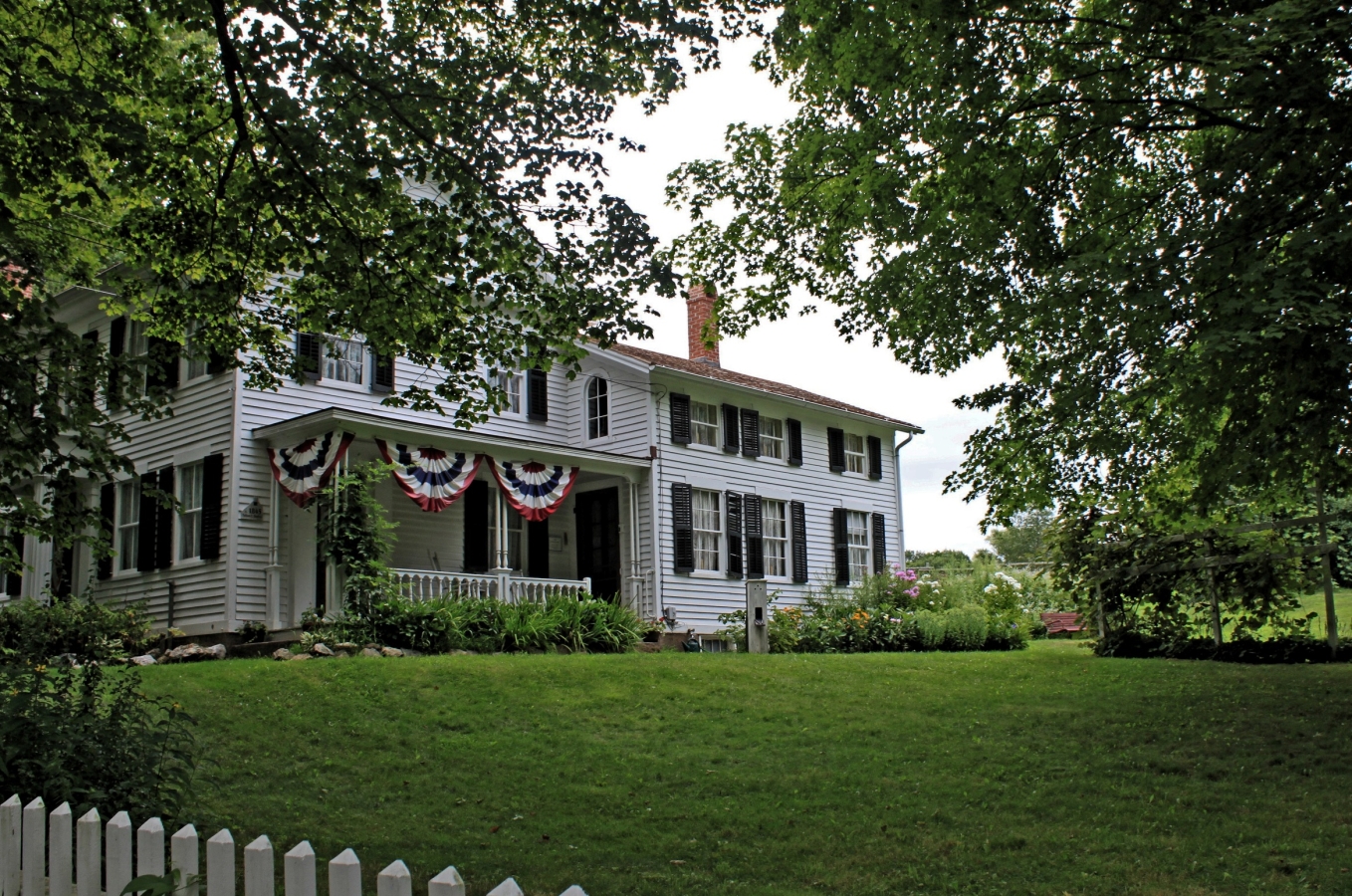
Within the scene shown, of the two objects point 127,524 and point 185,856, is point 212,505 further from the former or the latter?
point 185,856

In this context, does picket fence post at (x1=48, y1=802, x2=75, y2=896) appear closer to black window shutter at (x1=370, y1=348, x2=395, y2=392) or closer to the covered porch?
the covered porch

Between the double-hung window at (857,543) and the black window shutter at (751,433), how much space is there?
11.3ft

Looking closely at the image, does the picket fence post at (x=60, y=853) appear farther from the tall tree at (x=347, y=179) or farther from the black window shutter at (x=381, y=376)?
the black window shutter at (x=381, y=376)

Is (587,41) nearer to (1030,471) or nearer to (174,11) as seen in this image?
(174,11)

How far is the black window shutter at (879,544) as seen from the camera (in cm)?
2462

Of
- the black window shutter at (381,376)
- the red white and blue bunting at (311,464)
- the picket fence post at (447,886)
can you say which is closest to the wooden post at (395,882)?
the picket fence post at (447,886)

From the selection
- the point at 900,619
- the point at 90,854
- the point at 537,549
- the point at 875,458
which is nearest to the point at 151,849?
Result: the point at 90,854

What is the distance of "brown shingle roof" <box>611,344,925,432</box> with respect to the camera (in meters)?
20.5

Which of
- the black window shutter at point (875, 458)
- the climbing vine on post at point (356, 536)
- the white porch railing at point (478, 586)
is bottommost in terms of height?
the white porch railing at point (478, 586)

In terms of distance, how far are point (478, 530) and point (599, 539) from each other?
3.14m

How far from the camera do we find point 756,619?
17172 millimetres

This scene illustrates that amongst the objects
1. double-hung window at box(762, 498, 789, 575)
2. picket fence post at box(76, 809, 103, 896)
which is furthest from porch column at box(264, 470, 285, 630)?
picket fence post at box(76, 809, 103, 896)

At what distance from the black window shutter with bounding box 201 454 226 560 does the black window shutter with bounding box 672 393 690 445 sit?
7885 millimetres

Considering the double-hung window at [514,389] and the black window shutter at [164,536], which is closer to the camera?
the black window shutter at [164,536]
